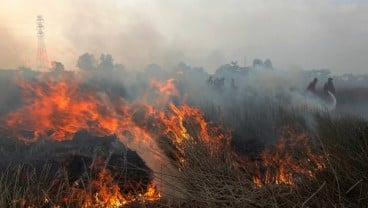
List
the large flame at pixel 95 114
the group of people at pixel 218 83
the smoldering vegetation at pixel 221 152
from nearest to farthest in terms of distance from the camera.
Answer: the smoldering vegetation at pixel 221 152
the large flame at pixel 95 114
the group of people at pixel 218 83

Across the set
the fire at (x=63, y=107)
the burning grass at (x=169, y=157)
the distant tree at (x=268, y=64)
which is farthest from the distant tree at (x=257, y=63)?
the fire at (x=63, y=107)

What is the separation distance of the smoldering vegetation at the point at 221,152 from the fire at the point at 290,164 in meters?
0.06

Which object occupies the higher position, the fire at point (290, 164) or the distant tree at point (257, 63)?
the distant tree at point (257, 63)

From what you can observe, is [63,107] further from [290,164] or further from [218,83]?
[218,83]

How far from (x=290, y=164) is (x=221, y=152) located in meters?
1.89

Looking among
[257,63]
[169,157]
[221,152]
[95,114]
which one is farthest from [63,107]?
[257,63]

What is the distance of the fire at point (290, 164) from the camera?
6238mm

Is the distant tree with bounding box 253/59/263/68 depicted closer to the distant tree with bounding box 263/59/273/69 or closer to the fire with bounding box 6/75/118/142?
the distant tree with bounding box 263/59/273/69

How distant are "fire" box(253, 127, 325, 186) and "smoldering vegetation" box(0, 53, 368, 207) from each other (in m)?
0.06

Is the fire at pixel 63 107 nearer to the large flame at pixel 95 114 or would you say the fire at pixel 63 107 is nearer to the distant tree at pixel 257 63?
the large flame at pixel 95 114

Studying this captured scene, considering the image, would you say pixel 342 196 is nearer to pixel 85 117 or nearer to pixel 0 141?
pixel 85 117

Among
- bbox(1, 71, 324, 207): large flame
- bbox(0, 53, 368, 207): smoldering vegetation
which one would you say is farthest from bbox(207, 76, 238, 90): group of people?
bbox(1, 71, 324, 207): large flame

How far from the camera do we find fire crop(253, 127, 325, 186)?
20.5 feet

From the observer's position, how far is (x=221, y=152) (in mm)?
6770
